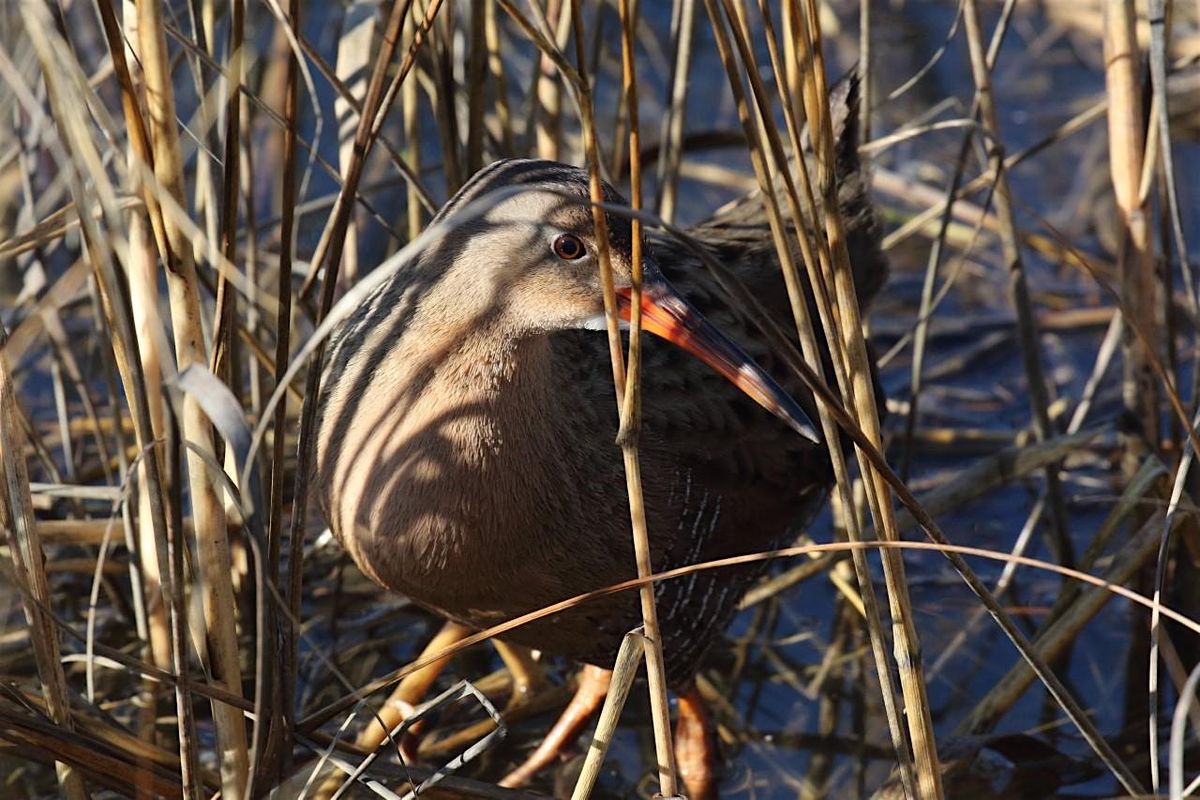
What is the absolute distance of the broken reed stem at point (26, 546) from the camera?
221 cm

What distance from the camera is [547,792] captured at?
3283 mm

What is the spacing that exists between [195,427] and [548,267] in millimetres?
747

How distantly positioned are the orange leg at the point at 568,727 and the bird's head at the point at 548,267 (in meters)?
1.04

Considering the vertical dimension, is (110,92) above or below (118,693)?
above

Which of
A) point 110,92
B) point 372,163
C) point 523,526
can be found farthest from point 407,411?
point 110,92

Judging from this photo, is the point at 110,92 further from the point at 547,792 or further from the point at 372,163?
the point at 547,792

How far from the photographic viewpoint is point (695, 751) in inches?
131

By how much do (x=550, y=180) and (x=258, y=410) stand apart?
1.14 metres

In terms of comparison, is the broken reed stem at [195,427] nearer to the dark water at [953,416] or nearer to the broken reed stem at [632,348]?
the broken reed stem at [632,348]

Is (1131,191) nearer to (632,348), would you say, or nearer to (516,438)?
(516,438)

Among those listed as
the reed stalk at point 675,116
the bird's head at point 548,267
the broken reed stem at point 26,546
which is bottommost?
the broken reed stem at point 26,546

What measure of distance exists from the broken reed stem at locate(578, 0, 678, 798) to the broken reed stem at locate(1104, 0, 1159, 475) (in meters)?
1.41

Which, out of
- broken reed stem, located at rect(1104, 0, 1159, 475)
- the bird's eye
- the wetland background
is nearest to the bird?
the bird's eye

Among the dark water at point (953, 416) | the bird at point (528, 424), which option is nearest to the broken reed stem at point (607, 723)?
the bird at point (528, 424)
